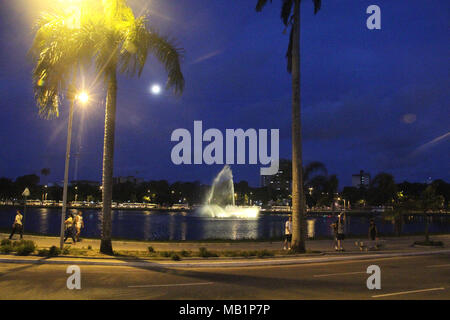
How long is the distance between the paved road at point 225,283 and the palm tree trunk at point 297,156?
4085 mm

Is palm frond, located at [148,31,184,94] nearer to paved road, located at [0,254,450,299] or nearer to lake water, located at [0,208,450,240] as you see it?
paved road, located at [0,254,450,299]

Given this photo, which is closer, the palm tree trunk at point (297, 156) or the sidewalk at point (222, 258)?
the sidewalk at point (222, 258)

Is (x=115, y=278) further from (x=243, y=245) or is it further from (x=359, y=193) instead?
(x=359, y=193)

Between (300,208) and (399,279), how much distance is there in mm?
7554

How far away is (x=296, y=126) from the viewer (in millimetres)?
20781

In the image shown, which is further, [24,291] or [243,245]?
[243,245]

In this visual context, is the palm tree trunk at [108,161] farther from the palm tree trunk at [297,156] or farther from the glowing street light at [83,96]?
the palm tree trunk at [297,156]

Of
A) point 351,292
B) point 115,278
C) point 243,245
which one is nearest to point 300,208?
point 243,245

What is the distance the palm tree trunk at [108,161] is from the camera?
58.4ft

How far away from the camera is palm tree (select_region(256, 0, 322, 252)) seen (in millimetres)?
20188

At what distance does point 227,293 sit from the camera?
10336 mm

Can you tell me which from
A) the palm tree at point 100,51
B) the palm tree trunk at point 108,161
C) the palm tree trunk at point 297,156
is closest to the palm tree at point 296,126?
the palm tree trunk at point 297,156

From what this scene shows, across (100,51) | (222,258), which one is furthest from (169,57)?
(222,258)
